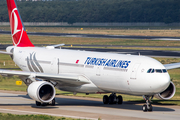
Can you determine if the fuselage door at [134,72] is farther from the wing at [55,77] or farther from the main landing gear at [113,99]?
the main landing gear at [113,99]

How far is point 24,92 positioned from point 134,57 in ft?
60.5

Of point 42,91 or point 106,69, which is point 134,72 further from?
point 42,91

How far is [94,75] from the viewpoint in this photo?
32125 millimetres

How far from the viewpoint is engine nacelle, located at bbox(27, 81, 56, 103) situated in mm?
30969

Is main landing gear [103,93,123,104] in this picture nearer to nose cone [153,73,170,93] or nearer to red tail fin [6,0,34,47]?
nose cone [153,73,170,93]

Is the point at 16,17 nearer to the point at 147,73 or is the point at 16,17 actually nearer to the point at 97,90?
the point at 97,90

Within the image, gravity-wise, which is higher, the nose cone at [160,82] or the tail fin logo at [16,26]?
the tail fin logo at [16,26]

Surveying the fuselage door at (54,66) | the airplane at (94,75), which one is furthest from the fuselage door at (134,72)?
the fuselage door at (54,66)

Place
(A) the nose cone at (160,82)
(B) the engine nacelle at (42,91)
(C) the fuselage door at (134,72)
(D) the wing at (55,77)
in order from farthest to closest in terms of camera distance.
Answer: (D) the wing at (55,77)
(B) the engine nacelle at (42,91)
(C) the fuselage door at (134,72)
(A) the nose cone at (160,82)

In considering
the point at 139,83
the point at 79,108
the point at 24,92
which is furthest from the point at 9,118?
the point at 24,92

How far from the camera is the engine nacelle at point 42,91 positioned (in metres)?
31.0

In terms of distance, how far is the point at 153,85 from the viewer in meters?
28.0

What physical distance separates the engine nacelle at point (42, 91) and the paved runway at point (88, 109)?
3.38 feet

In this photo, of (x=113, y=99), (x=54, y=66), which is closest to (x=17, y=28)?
(x=54, y=66)
